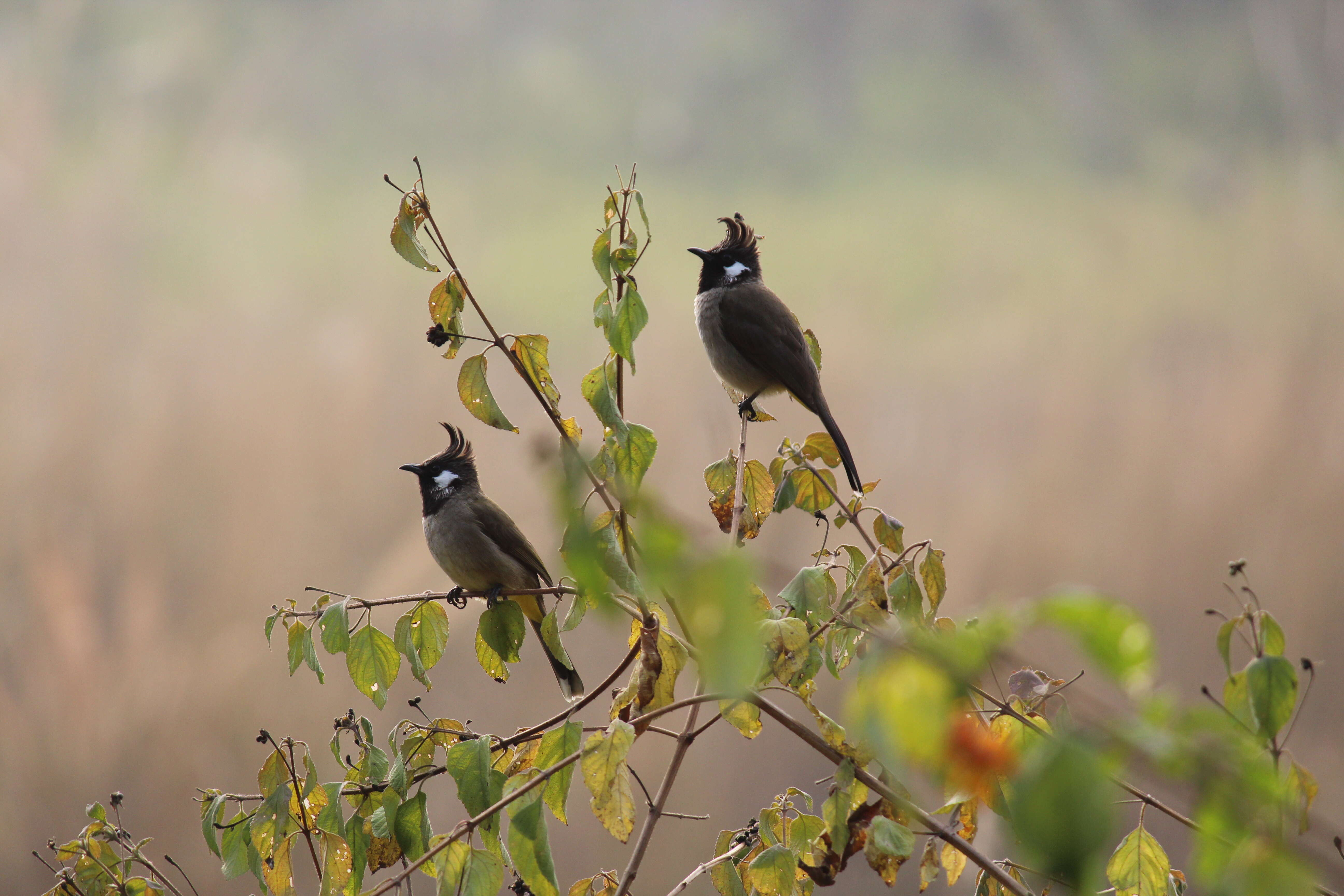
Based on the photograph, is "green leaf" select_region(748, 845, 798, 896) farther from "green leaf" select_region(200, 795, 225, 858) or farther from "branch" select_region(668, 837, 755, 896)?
"green leaf" select_region(200, 795, 225, 858)

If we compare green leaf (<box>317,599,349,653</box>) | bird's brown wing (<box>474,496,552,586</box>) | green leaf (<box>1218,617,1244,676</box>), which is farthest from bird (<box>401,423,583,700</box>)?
green leaf (<box>1218,617,1244,676</box>)

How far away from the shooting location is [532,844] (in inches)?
27.0

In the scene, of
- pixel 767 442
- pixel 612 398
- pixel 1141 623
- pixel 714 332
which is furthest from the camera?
pixel 767 442

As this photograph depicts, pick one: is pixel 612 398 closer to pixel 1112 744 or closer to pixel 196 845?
pixel 1112 744

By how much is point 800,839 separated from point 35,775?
7.92 feet

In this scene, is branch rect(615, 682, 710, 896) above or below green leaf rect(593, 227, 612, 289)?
below

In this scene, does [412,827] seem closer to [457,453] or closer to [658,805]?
[658,805]

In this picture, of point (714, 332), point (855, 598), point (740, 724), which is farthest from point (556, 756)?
point (714, 332)

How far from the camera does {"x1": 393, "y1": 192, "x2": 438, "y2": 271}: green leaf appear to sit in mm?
918

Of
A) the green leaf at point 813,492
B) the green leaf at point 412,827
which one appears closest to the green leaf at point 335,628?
the green leaf at point 412,827

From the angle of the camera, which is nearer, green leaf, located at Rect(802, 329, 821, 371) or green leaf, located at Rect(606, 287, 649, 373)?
green leaf, located at Rect(606, 287, 649, 373)

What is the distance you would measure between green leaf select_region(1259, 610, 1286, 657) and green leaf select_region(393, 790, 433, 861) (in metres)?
0.64

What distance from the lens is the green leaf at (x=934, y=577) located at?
920 millimetres

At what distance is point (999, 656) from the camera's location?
29 centimetres
